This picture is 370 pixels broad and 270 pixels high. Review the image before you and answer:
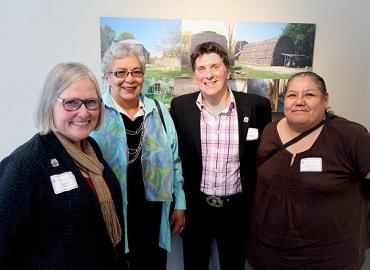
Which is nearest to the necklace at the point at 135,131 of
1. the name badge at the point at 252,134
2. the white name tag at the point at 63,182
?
the white name tag at the point at 63,182

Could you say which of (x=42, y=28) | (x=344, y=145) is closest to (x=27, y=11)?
(x=42, y=28)

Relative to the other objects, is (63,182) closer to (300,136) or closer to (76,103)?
(76,103)

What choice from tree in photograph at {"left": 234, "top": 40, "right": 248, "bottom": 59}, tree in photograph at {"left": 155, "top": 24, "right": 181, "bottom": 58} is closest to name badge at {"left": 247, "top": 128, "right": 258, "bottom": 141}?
tree in photograph at {"left": 234, "top": 40, "right": 248, "bottom": 59}

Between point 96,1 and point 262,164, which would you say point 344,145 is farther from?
point 96,1

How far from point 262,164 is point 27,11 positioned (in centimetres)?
175

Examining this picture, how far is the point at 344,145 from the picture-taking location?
141 cm

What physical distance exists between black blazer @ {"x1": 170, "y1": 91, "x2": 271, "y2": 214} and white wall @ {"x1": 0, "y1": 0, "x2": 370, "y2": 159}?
0.61 meters

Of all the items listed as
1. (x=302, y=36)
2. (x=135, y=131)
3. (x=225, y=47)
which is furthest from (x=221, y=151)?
(x=302, y=36)

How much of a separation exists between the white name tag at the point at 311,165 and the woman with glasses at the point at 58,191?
38.5 inches

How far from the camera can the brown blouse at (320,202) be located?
141 cm

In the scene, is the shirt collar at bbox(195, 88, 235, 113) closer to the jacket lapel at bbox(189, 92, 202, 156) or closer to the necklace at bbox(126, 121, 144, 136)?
the jacket lapel at bbox(189, 92, 202, 156)

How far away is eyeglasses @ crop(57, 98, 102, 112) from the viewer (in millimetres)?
1012

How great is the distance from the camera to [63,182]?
3.25ft

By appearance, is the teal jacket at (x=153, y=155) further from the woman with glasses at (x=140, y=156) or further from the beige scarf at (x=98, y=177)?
the beige scarf at (x=98, y=177)
